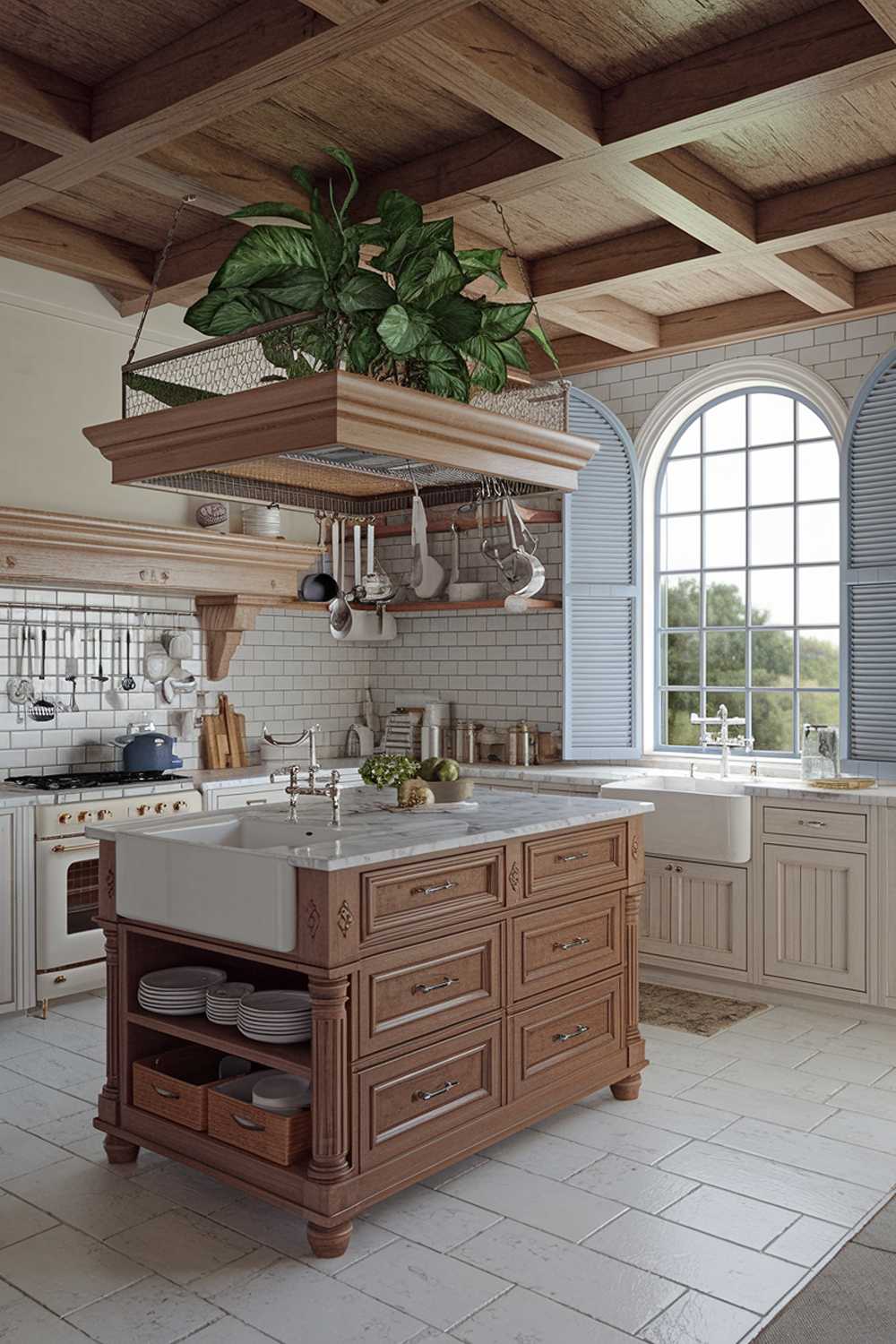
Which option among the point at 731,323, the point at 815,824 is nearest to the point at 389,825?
the point at 815,824

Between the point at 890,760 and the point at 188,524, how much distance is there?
3736mm

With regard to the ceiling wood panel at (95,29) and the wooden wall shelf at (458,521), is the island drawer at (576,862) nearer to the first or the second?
the wooden wall shelf at (458,521)

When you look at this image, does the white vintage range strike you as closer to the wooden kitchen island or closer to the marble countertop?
the marble countertop

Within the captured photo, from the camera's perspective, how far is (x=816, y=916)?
523 cm

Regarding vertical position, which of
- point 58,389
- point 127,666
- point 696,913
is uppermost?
point 58,389

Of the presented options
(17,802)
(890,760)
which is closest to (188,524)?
(17,802)

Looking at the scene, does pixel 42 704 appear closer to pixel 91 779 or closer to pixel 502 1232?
pixel 91 779

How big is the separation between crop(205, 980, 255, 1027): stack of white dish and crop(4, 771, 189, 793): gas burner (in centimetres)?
202

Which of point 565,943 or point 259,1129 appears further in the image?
point 565,943

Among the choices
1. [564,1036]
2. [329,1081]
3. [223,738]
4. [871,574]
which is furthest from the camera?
[223,738]

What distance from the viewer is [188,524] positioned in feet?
20.3

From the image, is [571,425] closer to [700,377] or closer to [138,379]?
[700,377]

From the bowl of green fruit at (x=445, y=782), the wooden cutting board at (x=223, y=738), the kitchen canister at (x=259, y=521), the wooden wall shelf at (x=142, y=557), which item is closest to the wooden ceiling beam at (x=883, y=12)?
the bowl of green fruit at (x=445, y=782)

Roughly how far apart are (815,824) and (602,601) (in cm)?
181
